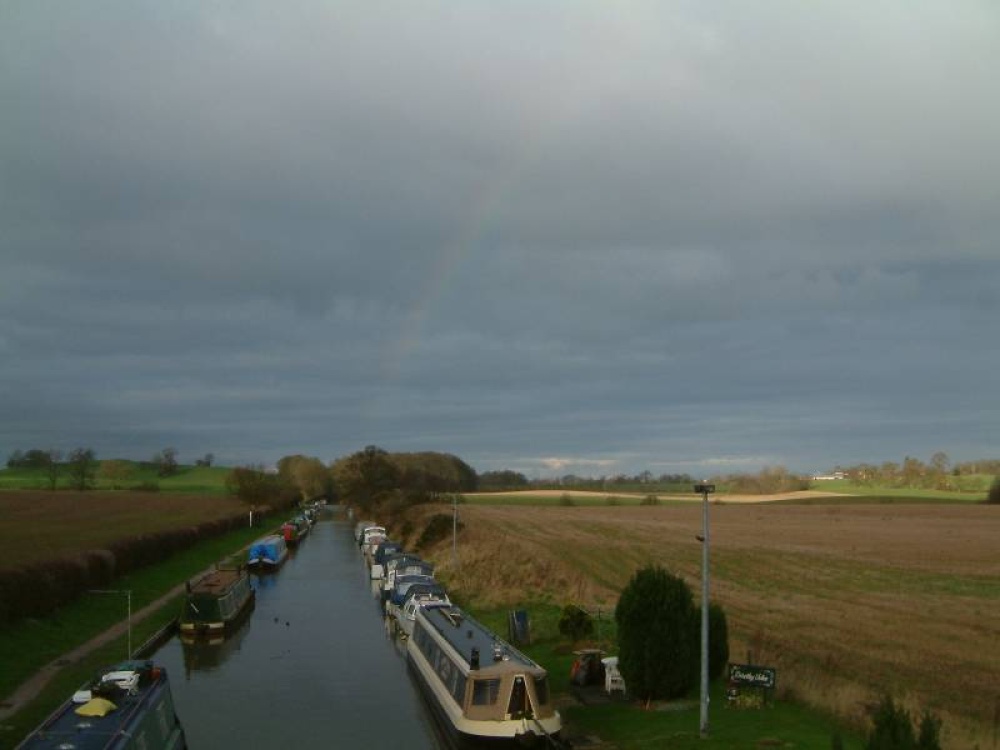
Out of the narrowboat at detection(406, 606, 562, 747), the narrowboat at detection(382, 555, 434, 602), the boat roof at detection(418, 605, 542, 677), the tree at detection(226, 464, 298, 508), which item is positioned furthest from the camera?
the tree at detection(226, 464, 298, 508)

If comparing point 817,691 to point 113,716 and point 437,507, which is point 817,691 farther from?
point 437,507

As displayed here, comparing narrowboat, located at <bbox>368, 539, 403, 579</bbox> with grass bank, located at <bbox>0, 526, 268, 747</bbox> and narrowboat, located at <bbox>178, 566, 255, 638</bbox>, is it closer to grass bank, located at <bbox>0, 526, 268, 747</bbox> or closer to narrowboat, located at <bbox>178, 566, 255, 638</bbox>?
grass bank, located at <bbox>0, 526, 268, 747</bbox>

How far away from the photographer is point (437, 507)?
10481 centimetres

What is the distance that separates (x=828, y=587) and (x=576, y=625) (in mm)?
24962

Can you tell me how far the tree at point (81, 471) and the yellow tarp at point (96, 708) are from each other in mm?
167389

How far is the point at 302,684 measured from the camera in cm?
3316

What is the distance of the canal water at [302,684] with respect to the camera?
26422 mm

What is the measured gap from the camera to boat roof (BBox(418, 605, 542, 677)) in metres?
24.0

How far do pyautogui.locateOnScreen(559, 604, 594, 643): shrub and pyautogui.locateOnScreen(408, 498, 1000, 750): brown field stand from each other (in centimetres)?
468

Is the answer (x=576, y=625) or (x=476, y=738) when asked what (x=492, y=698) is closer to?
(x=476, y=738)

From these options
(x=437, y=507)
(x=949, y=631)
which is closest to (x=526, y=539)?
(x=437, y=507)

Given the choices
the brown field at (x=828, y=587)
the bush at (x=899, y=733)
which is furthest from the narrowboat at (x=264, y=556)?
the bush at (x=899, y=733)

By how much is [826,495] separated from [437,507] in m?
80.8

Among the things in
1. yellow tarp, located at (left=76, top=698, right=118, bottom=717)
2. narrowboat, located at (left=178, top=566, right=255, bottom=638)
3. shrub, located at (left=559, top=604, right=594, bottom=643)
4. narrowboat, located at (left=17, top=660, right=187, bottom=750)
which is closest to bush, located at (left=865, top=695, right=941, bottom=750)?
narrowboat, located at (left=17, top=660, right=187, bottom=750)
